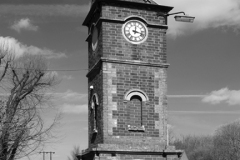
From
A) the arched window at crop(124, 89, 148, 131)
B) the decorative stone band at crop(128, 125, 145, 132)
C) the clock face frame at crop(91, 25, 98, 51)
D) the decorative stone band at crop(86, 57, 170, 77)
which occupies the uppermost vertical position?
the clock face frame at crop(91, 25, 98, 51)

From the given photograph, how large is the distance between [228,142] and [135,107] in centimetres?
3631

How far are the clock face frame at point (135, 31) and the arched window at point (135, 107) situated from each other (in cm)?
227

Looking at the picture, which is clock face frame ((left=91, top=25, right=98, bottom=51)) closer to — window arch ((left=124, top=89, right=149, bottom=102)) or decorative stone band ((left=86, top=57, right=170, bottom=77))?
decorative stone band ((left=86, top=57, right=170, bottom=77))

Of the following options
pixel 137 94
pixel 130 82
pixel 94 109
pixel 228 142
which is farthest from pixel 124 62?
pixel 228 142

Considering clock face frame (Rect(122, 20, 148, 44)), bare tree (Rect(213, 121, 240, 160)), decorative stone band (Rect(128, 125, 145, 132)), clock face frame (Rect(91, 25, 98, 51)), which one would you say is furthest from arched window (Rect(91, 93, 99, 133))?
bare tree (Rect(213, 121, 240, 160))

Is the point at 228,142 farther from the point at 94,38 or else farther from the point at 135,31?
the point at 135,31

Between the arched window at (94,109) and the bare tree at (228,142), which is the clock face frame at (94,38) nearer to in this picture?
the arched window at (94,109)

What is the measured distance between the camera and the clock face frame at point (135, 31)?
19.6m

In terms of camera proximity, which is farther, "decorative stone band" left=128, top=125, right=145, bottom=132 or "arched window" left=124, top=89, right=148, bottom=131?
"arched window" left=124, top=89, right=148, bottom=131

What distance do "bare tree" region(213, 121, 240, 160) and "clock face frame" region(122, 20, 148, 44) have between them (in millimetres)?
33754

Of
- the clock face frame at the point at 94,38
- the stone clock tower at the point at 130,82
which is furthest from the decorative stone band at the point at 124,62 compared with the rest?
the clock face frame at the point at 94,38

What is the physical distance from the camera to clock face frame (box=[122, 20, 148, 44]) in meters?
19.6

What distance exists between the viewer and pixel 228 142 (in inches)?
2078

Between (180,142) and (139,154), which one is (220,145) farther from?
(139,154)
